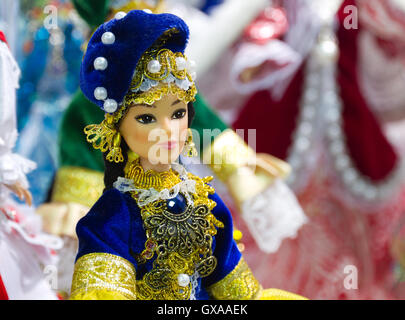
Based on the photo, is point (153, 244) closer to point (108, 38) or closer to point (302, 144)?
point (108, 38)

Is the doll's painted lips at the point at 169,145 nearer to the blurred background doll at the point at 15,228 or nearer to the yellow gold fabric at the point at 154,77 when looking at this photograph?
the yellow gold fabric at the point at 154,77

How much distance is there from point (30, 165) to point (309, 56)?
3.33 ft

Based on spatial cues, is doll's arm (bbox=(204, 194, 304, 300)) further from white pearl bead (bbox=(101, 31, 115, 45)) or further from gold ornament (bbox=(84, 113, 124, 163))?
white pearl bead (bbox=(101, 31, 115, 45))

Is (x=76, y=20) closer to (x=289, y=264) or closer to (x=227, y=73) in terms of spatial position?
(x=227, y=73)

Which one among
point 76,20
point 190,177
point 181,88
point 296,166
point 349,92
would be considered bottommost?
point 190,177

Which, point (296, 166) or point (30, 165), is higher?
point (296, 166)

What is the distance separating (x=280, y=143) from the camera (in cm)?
173

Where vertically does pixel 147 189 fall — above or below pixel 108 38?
below

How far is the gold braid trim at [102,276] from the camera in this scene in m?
0.82

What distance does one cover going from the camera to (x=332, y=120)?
5.68 ft

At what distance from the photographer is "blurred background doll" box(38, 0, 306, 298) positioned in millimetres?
1250

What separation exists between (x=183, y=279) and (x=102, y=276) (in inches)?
5.3

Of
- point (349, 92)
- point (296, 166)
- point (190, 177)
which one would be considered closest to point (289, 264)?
point (296, 166)

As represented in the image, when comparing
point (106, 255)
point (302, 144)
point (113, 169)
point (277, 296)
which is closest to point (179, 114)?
point (113, 169)
